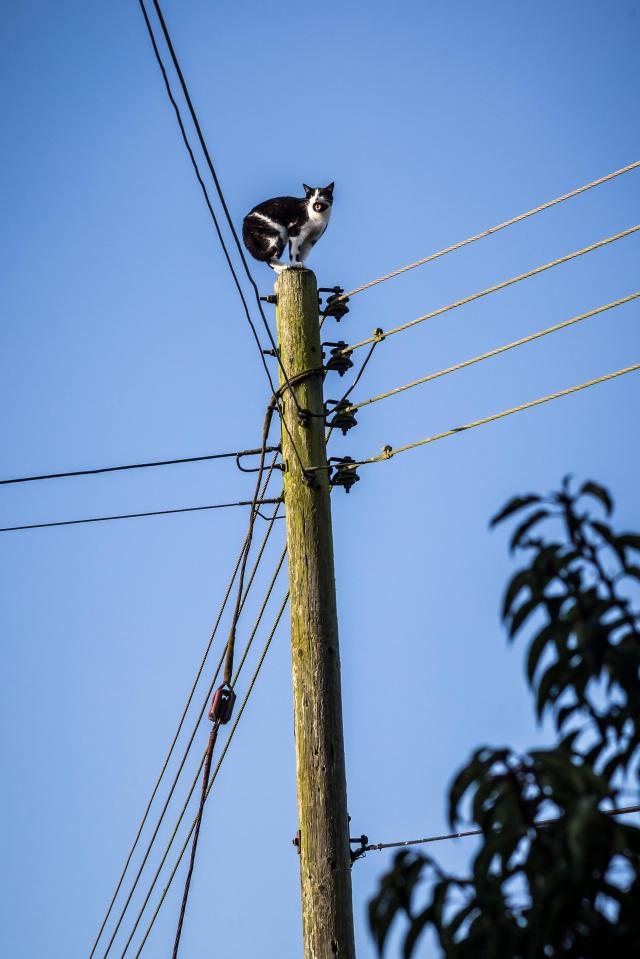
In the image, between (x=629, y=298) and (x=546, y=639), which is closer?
(x=546, y=639)

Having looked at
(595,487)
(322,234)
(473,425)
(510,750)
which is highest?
(322,234)

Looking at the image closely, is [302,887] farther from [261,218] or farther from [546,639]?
[261,218]

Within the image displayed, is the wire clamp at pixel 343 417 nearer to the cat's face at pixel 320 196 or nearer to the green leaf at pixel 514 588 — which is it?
the cat's face at pixel 320 196

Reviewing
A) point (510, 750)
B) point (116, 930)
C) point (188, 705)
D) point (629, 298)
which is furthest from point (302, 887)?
point (510, 750)

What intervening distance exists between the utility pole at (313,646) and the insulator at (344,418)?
0.50 ft

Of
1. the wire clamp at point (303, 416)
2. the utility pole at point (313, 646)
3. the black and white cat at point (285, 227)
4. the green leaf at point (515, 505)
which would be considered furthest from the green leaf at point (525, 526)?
the black and white cat at point (285, 227)

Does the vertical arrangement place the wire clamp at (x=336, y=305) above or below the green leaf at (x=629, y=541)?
above

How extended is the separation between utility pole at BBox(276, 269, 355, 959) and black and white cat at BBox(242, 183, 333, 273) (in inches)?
23.5

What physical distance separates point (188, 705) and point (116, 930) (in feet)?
5.42

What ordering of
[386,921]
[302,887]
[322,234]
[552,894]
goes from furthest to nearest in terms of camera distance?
[322,234] < [302,887] < [386,921] < [552,894]

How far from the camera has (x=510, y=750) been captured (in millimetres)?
2389

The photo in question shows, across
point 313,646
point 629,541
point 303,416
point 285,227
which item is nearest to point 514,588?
point 629,541

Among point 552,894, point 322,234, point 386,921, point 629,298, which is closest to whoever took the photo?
point 552,894

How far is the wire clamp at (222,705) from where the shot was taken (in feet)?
22.5
